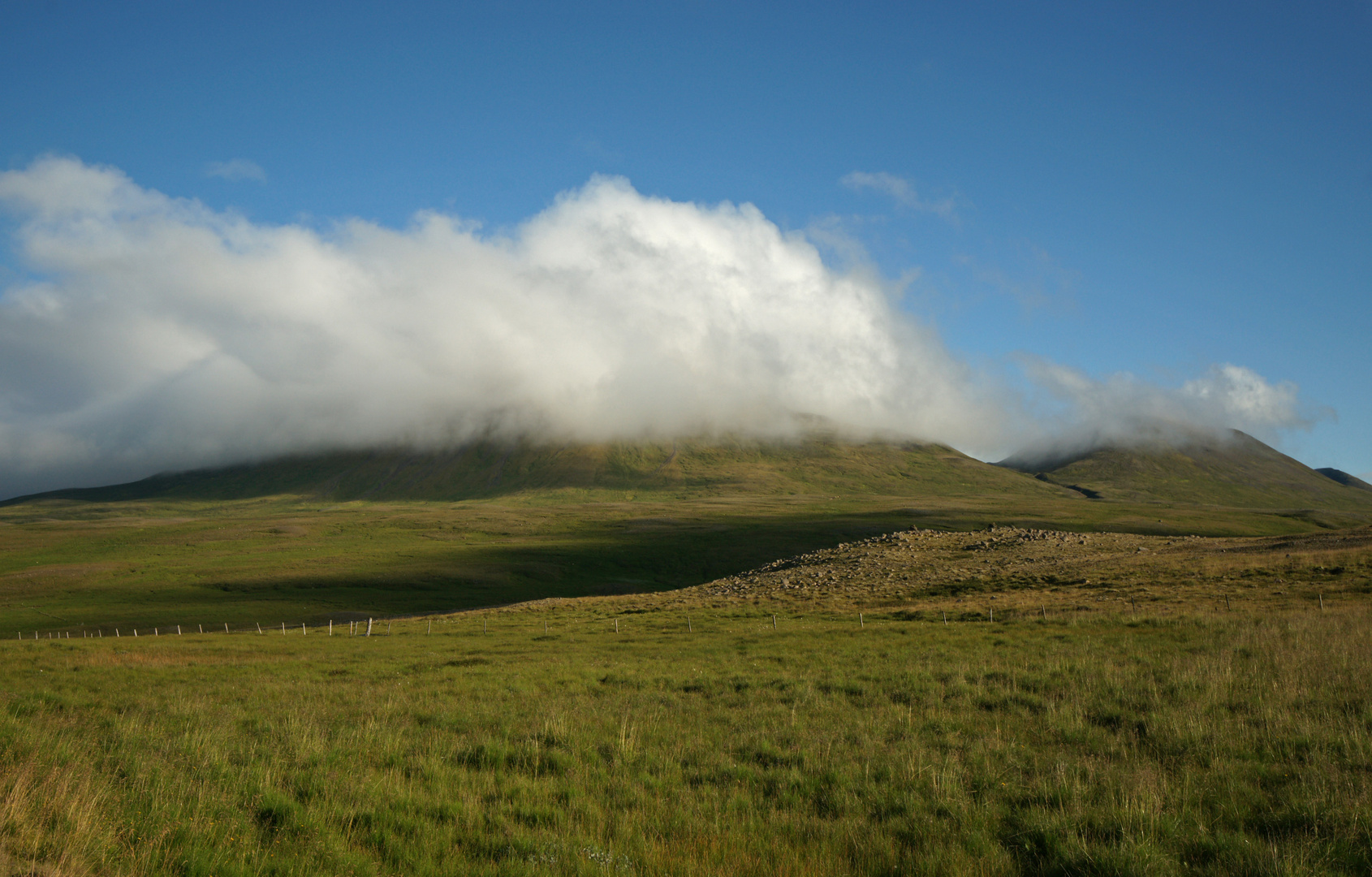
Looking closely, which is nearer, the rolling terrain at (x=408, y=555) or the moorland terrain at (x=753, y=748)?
the moorland terrain at (x=753, y=748)

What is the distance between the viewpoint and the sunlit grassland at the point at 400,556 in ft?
280

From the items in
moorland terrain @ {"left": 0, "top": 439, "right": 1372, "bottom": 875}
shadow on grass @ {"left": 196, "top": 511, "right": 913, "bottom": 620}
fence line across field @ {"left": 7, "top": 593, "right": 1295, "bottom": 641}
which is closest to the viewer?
moorland terrain @ {"left": 0, "top": 439, "right": 1372, "bottom": 875}

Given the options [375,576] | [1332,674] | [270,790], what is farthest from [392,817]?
[375,576]

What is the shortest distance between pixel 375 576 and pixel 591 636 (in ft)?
232

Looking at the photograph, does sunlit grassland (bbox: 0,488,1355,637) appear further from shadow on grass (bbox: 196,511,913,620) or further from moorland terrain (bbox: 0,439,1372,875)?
moorland terrain (bbox: 0,439,1372,875)

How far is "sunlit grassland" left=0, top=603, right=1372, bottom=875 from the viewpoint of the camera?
7105mm

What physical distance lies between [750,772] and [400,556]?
4863 inches

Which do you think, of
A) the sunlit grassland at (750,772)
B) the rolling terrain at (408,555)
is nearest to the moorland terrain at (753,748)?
the sunlit grassland at (750,772)

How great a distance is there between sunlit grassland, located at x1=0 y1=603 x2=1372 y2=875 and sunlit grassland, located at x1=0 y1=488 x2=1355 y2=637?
231ft

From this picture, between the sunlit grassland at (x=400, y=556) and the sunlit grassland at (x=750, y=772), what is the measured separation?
70411 millimetres

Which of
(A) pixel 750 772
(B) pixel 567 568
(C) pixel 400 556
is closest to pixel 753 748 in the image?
(A) pixel 750 772

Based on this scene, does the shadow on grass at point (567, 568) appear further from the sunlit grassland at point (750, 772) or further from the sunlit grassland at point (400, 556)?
the sunlit grassland at point (750, 772)

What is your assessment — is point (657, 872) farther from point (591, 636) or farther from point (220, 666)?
point (591, 636)

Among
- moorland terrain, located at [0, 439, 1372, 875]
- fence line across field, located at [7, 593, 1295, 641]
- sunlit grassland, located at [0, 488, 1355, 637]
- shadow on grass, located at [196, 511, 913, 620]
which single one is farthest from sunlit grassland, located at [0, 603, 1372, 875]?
shadow on grass, located at [196, 511, 913, 620]
